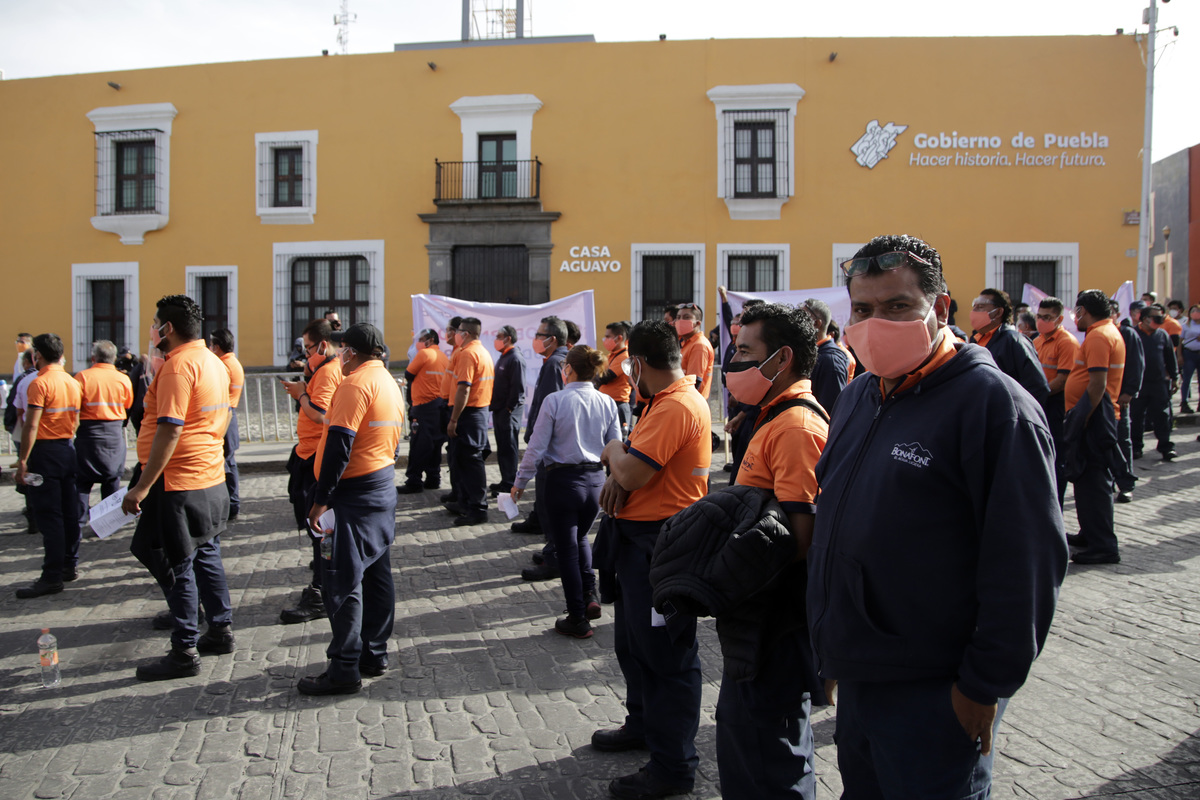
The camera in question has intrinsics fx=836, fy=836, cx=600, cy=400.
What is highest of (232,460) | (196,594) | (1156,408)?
(1156,408)

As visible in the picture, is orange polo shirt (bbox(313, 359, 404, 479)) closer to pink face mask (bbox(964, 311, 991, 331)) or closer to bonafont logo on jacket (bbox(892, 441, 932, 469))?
bonafont logo on jacket (bbox(892, 441, 932, 469))

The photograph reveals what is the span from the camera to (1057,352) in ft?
22.7

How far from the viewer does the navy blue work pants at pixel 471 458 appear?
7926 millimetres

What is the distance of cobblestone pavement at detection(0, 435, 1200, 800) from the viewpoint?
3338 millimetres

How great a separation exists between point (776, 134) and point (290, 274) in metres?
12.3

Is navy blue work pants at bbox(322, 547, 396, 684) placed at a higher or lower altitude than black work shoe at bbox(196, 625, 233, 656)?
higher

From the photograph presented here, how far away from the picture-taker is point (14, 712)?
4.03m

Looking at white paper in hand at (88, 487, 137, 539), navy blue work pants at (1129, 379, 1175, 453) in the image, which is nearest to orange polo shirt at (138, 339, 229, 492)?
white paper in hand at (88, 487, 137, 539)

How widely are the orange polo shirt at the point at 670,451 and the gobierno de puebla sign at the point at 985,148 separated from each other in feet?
59.1

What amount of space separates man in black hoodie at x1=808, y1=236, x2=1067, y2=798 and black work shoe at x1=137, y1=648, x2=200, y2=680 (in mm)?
3654

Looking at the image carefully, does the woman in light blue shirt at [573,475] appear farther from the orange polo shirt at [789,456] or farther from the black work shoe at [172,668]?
the orange polo shirt at [789,456]

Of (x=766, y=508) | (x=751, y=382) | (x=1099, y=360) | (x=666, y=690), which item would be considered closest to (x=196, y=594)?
(x=666, y=690)

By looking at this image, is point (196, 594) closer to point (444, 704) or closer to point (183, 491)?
point (183, 491)

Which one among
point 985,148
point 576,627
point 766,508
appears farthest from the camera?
point 985,148
